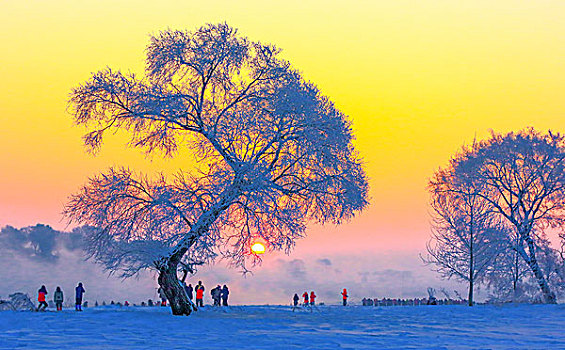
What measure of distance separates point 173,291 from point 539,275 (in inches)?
1007

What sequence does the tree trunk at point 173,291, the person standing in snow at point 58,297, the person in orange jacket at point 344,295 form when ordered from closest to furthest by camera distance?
the tree trunk at point 173,291 < the person standing in snow at point 58,297 < the person in orange jacket at point 344,295

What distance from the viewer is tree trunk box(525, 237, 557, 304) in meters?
43.3

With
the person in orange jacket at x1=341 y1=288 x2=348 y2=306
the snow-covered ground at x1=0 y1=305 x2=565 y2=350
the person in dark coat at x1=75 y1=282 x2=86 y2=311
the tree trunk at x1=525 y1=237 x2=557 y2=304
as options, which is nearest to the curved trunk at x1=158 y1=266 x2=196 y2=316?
the snow-covered ground at x1=0 y1=305 x2=565 y2=350

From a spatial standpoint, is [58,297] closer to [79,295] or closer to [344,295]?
[79,295]

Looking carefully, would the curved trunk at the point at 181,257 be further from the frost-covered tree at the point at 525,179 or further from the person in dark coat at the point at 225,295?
Answer: the frost-covered tree at the point at 525,179

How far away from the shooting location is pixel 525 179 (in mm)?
45344

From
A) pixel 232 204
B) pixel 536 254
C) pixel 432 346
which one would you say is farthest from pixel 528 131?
pixel 432 346

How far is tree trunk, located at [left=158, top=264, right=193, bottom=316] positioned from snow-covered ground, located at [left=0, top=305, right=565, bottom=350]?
2307 mm

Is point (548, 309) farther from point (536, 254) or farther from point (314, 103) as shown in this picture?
point (314, 103)

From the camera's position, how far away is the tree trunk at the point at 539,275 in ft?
142

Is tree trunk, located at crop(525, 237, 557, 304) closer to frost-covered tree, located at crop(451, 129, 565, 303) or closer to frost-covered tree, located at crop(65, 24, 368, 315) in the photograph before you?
frost-covered tree, located at crop(451, 129, 565, 303)

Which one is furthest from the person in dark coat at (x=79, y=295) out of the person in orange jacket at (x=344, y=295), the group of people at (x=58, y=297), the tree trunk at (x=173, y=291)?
the person in orange jacket at (x=344, y=295)

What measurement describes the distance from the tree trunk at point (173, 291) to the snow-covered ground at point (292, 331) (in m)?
2.31

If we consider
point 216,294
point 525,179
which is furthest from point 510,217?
point 216,294
